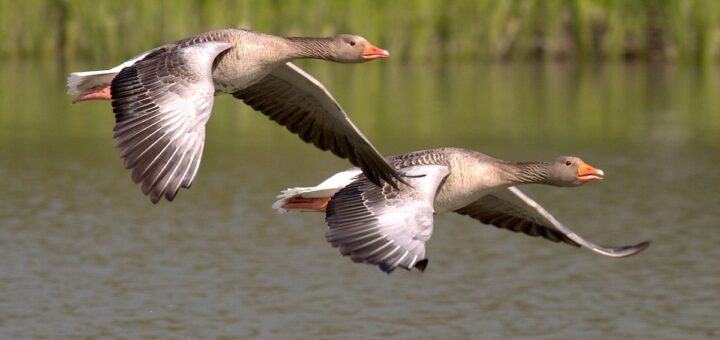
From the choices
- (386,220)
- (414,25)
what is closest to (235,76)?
(386,220)

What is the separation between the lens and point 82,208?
19938 millimetres

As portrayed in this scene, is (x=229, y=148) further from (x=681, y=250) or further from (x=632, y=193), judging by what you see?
(x=681, y=250)

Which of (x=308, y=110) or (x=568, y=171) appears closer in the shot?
(x=308, y=110)

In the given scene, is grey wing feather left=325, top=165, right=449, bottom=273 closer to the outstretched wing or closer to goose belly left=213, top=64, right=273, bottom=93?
goose belly left=213, top=64, right=273, bottom=93

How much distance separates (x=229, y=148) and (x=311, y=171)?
2476 millimetres

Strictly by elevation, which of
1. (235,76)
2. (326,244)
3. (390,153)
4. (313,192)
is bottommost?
(390,153)

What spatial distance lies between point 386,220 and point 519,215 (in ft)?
9.97

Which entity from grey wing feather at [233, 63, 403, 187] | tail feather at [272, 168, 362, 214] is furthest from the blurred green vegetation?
tail feather at [272, 168, 362, 214]

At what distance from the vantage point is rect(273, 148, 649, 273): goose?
36.9 ft

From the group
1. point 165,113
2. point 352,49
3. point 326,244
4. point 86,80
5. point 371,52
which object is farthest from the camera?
point 326,244

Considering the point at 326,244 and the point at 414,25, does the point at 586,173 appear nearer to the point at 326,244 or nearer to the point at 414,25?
the point at 326,244

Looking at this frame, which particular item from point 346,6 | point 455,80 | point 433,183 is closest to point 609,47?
point 455,80

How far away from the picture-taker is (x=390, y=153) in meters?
24.1

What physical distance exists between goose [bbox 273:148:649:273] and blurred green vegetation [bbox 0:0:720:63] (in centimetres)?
1774
